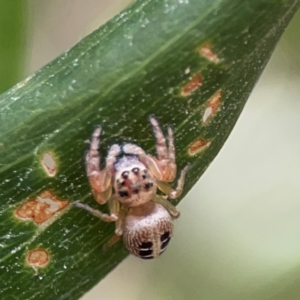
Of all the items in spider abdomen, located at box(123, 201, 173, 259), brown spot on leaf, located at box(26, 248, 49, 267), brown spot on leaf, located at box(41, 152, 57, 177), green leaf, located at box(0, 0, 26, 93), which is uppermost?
green leaf, located at box(0, 0, 26, 93)

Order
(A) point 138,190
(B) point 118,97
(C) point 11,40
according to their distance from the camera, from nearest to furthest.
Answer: (B) point 118,97, (A) point 138,190, (C) point 11,40

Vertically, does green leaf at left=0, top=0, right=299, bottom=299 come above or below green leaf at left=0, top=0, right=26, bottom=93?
below

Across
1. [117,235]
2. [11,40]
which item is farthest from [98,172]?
[11,40]

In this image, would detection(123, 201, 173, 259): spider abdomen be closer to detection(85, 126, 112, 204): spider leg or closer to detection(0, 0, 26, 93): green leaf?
detection(85, 126, 112, 204): spider leg

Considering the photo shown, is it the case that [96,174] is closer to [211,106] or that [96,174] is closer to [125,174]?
[125,174]

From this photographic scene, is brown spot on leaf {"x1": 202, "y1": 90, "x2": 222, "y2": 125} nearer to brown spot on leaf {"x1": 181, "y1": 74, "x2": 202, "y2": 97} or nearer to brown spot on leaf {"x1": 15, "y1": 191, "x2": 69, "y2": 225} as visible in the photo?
brown spot on leaf {"x1": 181, "y1": 74, "x2": 202, "y2": 97}

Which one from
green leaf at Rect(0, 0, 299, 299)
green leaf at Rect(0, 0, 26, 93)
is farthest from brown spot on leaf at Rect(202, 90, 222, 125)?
green leaf at Rect(0, 0, 26, 93)

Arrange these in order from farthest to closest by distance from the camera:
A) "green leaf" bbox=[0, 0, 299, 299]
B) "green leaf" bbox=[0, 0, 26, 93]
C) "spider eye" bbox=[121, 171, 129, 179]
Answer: "green leaf" bbox=[0, 0, 26, 93] → "spider eye" bbox=[121, 171, 129, 179] → "green leaf" bbox=[0, 0, 299, 299]

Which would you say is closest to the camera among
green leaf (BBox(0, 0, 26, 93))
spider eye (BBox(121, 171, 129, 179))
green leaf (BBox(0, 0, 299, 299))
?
green leaf (BBox(0, 0, 299, 299))

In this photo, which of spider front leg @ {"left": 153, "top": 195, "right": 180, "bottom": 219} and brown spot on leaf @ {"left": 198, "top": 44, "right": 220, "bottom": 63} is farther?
spider front leg @ {"left": 153, "top": 195, "right": 180, "bottom": 219}
